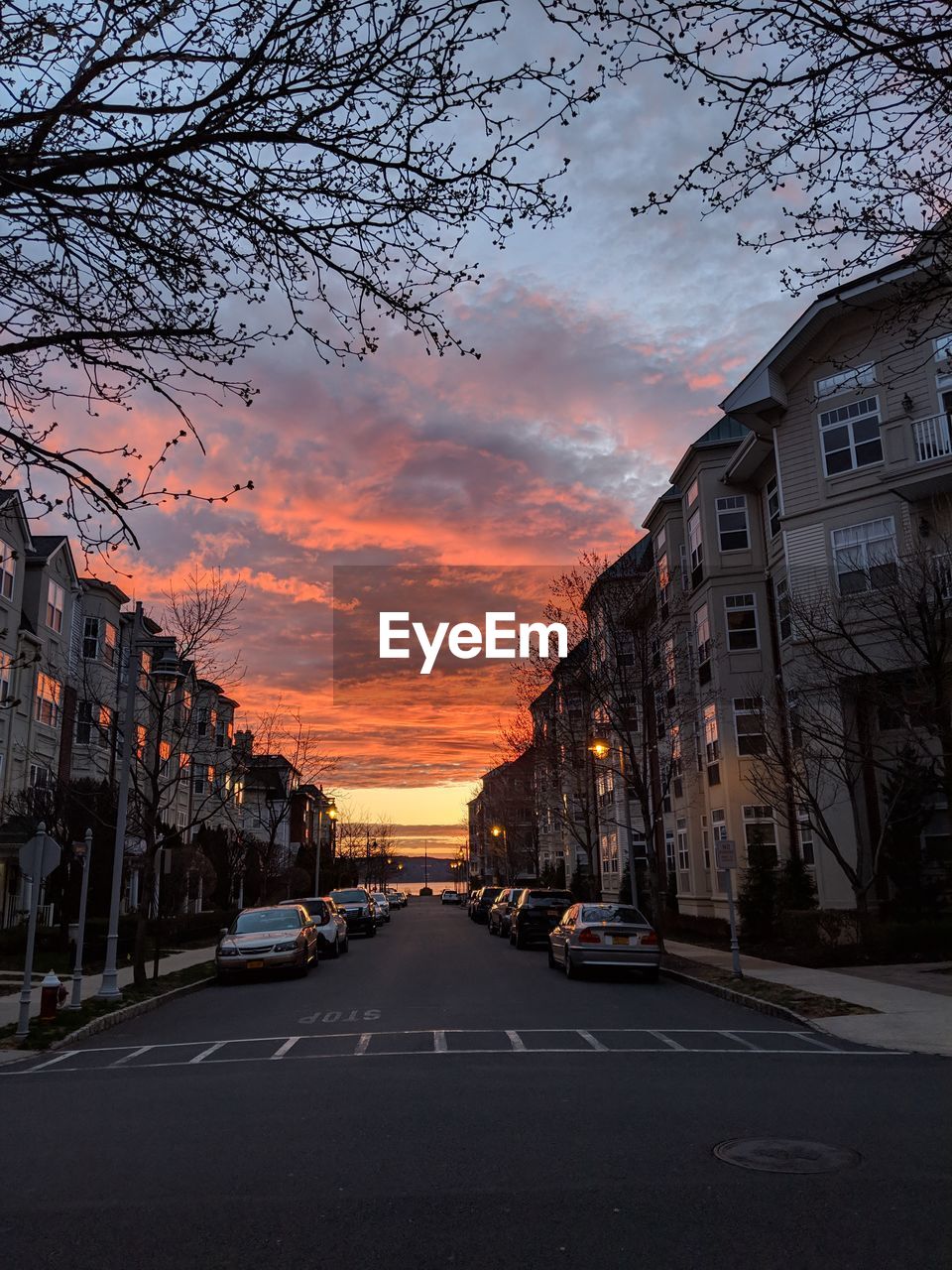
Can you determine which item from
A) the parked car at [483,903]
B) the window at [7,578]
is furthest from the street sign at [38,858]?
the parked car at [483,903]

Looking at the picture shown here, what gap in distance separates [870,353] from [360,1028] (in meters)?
20.5

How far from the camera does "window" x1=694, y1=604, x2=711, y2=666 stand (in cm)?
3372

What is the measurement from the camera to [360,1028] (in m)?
14.2

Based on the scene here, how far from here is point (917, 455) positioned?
82.8 ft

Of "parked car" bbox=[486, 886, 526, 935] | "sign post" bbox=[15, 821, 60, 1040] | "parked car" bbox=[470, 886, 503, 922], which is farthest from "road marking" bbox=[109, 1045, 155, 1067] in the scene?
"parked car" bbox=[470, 886, 503, 922]

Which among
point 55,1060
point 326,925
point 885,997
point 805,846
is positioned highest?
point 805,846

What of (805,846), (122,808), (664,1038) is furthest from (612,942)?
(805,846)

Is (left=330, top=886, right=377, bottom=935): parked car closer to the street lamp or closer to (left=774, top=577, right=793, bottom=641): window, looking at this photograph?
(left=774, top=577, right=793, bottom=641): window

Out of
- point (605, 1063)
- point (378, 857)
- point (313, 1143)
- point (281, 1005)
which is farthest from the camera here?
point (378, 857)

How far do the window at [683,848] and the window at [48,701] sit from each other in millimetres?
23322

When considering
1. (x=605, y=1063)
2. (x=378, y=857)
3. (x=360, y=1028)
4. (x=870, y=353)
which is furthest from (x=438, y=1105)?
(x=378, y=857)

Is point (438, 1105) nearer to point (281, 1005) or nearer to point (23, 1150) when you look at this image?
point (23, 1150)

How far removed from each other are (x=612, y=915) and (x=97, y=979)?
1107 centimetres

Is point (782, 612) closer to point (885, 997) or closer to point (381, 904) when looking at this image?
point (885, 997)
